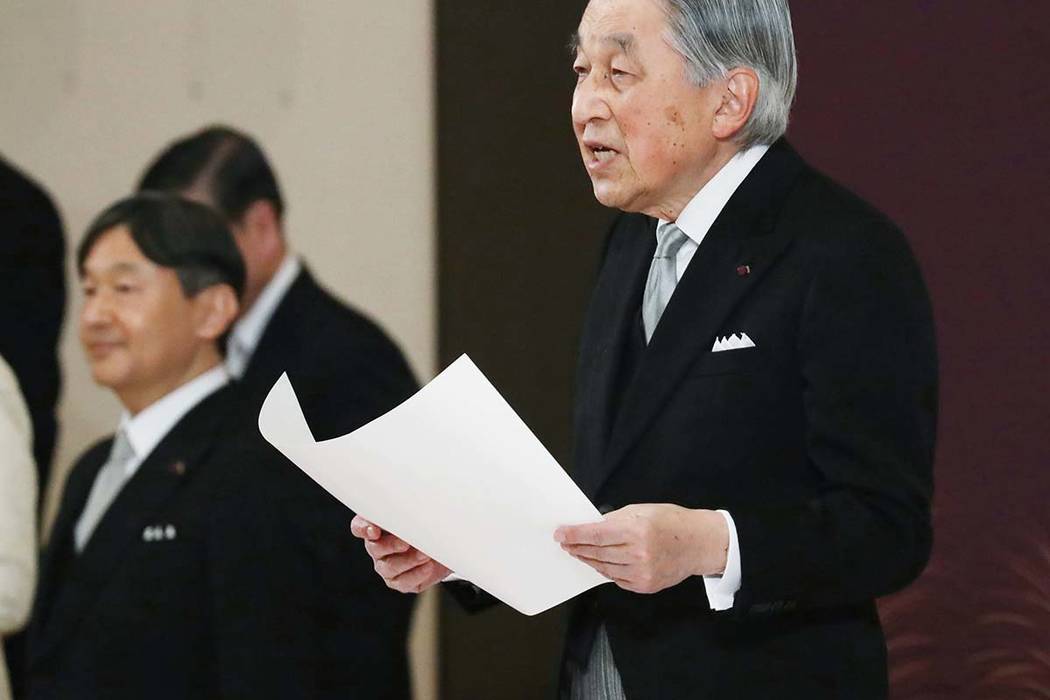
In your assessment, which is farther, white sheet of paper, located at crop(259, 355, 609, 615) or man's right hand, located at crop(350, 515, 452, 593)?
man's right hand, located at crop(350, 515, 452, 593)

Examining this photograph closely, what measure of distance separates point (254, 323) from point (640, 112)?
1866mm

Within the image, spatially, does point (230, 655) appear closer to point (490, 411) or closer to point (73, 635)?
point (73, 635)

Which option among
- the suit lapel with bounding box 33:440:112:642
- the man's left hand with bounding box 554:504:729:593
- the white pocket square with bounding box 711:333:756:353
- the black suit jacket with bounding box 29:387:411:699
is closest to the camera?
the man's left hand with bounding box 554:504:729:593

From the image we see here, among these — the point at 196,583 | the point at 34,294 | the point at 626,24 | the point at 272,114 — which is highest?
the point at 626,24

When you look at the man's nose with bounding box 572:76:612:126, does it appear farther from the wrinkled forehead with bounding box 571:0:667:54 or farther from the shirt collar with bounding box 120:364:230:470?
the shirt collar with bounding box 120:364:230:470

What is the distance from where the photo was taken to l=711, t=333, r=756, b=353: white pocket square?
143 centimetres

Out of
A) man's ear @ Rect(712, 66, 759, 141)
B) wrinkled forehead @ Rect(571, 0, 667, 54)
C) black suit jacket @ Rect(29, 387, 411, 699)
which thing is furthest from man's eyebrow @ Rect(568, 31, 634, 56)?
black suit jacket @ Rect(29, 387, 411, 699)

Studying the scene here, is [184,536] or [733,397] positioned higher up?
[733,397]

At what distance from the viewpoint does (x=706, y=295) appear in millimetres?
1470

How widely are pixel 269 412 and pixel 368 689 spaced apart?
1619 millimetres

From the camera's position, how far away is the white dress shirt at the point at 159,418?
2.58 m

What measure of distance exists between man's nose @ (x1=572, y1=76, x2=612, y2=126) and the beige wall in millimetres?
1652

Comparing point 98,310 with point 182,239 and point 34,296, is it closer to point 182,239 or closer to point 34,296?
point 182,239

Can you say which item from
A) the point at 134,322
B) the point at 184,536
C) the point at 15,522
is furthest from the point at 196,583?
the point at 134,322
